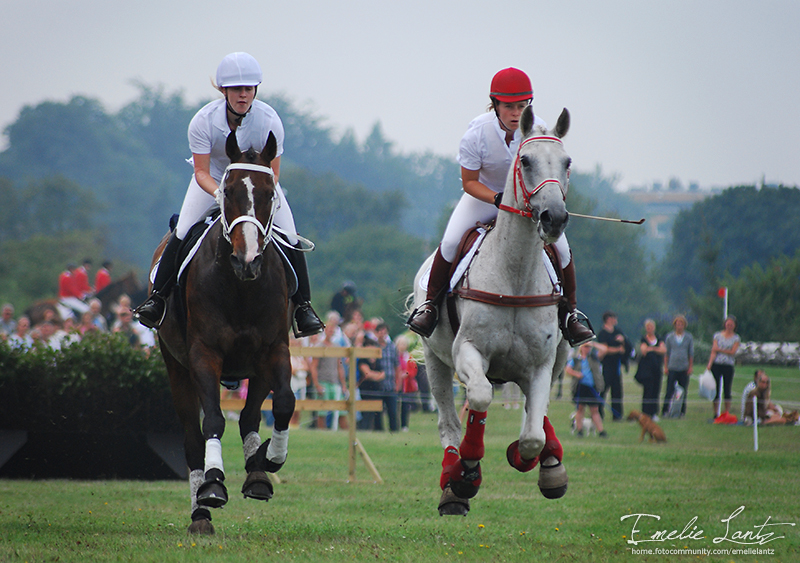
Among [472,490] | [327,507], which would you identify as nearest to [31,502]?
[327,507]

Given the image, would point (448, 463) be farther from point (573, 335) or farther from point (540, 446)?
point (573, 335)

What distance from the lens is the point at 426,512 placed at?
9289mm

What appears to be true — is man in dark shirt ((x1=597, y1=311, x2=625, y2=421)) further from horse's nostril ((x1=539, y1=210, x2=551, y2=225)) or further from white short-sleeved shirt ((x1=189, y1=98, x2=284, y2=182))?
horse's nostril ((x1=539, y1=210, x2=551, y2=225))

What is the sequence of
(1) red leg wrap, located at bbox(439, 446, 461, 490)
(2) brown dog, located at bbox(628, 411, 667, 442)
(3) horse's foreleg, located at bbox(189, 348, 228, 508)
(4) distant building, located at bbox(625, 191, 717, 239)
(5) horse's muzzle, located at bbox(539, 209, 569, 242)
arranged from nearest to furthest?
1. (5) horse's muzzle, located at bbox(539, 209, 569, 242)
2. (3) horse's foreleg, located at bbox(189, 348, 228, 508)
3. (1) red leg wrap, located at bbox(439, 446, 461, 490)
4. (2) brown dog, located at bbox(628, 411, 667, 442)
5. (4) distant building, located at bbox(625, 191, 717, 239)

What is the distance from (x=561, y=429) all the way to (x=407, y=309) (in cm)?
1074

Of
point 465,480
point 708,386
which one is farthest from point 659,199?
point 465,480

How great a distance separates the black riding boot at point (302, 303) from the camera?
301 inches

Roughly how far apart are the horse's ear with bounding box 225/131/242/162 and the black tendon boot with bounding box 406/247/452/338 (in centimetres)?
184

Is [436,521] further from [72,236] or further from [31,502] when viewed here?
[72,236]

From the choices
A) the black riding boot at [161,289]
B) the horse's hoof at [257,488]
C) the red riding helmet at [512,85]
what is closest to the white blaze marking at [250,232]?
the black riding boot at [161,289]

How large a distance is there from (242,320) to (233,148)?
1283mm

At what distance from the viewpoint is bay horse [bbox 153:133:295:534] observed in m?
6.57

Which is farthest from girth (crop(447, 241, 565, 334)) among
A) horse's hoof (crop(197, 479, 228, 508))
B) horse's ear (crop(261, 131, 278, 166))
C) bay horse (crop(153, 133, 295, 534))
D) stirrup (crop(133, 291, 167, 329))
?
stirrup (crop(133, 291, 167, 329))

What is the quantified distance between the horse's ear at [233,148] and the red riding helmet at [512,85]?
2.06 m
